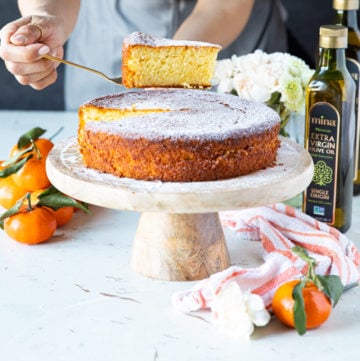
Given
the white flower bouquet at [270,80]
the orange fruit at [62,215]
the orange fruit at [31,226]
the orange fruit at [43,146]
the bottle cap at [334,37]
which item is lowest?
the orange fruit at [62,215]

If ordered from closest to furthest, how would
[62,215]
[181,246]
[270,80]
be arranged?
[181,246] < [62,215] < [270,80]

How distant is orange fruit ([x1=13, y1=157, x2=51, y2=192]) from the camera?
1.82 meters

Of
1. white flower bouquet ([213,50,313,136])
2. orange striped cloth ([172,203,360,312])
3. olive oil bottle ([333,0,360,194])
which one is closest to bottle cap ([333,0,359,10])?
olive oil bottle ([333,0,360,194])

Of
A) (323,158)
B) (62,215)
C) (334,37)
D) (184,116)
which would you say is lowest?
(62,215)

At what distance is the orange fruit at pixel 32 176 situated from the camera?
1822 mm

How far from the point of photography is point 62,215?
5.96 feet

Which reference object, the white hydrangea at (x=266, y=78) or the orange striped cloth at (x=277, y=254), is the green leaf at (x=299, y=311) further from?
the white hydrangea at (x=266, y=78)

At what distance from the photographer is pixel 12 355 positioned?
52.4 inches

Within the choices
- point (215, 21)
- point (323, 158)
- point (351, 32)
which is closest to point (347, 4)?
point (351, 32)

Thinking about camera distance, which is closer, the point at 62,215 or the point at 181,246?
the point at 181,246

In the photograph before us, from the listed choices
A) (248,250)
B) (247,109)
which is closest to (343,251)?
(248,250)

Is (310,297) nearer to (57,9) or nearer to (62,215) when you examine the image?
(62,215)

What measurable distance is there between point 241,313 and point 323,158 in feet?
1.68

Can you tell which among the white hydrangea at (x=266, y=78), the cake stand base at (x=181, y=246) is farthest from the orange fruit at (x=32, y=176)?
the white hydrangea at (x=266, y=78)
